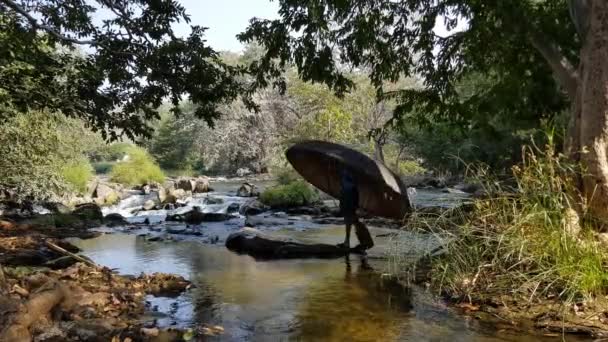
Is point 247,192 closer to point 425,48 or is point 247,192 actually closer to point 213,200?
point 213,200

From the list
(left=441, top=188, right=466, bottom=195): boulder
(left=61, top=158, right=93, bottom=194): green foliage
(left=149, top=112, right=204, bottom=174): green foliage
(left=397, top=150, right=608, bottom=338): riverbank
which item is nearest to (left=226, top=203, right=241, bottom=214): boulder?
(left=61, top=158, right=93, bottom=194): green foliage

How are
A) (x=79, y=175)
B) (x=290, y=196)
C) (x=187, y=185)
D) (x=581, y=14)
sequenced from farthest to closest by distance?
(x=187, y=185) → (x=79, y=175) → (x=290, y=196) → (x=581, y=14)

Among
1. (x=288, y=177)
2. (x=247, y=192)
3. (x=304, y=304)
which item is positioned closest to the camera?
(x=304, y=304)

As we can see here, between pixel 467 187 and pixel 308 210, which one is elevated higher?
pixel 467 187

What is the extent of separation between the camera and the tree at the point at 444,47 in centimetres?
899

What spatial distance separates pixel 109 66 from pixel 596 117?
24.0 feet

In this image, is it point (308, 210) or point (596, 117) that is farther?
point (308, 210)

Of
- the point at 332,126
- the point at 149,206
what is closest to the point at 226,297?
the point at 149,206

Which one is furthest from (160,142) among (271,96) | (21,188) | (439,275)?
(439,275)

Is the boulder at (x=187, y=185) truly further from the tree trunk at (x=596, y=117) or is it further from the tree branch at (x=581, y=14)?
the tree trunk at (x=596, y=117)

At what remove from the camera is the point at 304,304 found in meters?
6.89

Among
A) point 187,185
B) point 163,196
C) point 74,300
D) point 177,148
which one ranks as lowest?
point 74,300

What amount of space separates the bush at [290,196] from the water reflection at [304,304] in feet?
40.1

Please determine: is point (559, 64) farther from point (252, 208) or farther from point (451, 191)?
point (451, 191)
